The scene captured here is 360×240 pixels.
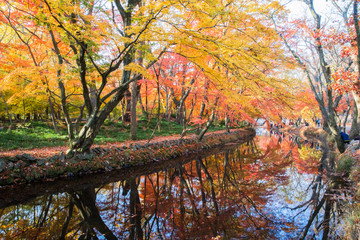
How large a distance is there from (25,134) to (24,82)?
2.98 meters

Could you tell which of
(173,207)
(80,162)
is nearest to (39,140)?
(80,162)

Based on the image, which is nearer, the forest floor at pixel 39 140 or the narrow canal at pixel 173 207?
the narrow canal at pixel 173 207

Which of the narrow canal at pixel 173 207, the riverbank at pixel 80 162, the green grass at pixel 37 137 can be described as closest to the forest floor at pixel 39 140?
the green grass at pixel 37 137

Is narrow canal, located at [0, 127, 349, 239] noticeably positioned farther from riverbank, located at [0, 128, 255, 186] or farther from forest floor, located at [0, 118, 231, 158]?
forest floor, located at [0, 118, 231, 158]

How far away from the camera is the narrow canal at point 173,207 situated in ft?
11.6

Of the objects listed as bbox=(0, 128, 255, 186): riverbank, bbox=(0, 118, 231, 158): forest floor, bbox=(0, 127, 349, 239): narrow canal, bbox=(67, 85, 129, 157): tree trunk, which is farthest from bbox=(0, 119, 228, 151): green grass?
bbox=(0, 127, 349, 239): narrow canal

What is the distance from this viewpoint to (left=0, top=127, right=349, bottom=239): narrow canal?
3.54 metres

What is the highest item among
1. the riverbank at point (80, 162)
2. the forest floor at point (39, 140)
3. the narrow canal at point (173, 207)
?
the forest floor at point (39, 140)

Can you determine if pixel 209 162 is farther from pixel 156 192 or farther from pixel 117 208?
pixel 117 208

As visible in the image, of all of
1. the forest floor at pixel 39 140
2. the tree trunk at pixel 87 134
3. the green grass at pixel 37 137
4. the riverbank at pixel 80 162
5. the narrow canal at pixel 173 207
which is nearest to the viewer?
the narrow canal at pixel 173 207

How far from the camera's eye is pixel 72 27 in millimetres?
5094

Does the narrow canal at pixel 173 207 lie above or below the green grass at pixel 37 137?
below

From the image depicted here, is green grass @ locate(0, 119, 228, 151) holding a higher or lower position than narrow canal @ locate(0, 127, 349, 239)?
higher

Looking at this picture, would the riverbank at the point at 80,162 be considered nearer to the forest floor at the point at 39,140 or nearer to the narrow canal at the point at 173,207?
the narrow canal at the point at 173,207
